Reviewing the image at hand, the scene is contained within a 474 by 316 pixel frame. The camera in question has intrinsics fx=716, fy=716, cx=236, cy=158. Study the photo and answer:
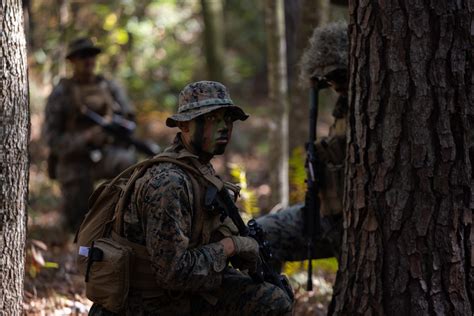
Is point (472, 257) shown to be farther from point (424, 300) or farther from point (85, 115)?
point (85, 115)

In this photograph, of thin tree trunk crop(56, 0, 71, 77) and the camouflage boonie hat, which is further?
thin tree trunk crop(56, 0, 71, 77)

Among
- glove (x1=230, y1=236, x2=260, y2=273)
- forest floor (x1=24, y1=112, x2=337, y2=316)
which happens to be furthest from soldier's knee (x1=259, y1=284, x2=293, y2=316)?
forest floor (x1=24, y1=112, x2=337, y2=316)

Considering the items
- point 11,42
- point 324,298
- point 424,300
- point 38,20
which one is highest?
point 38,20

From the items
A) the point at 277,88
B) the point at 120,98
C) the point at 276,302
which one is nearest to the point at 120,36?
the point at 120,98

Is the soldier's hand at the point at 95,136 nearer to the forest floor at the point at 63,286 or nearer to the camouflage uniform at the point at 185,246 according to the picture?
the forest floor at the point at 63,286

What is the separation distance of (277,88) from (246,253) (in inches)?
183

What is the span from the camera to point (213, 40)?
1316 cm

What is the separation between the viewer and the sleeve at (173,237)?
12.6 feet

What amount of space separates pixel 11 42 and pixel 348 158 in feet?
7.14

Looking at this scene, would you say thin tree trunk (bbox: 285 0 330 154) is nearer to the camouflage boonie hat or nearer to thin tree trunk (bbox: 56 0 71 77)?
the camouflage boonie hat

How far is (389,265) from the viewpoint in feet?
14.2

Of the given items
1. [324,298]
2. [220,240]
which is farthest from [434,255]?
[324,298]

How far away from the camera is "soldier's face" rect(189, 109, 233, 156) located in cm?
418

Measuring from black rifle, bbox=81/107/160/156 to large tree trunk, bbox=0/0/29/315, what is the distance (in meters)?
5.44
